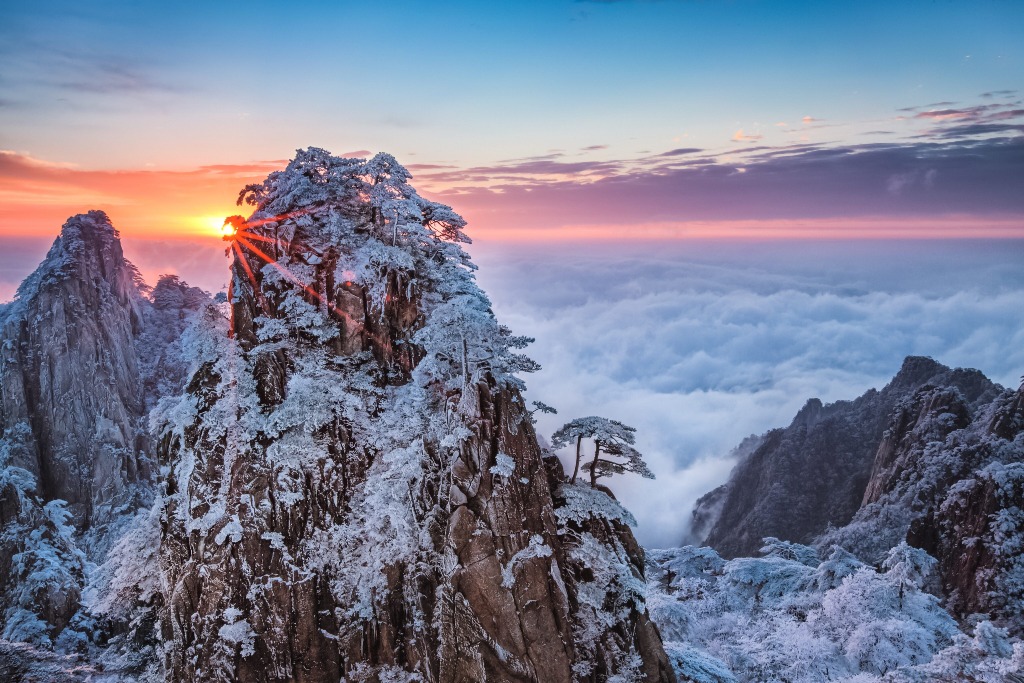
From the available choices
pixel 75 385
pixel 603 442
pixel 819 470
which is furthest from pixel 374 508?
pixel 819 470

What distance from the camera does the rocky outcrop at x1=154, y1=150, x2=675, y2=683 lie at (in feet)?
69.8

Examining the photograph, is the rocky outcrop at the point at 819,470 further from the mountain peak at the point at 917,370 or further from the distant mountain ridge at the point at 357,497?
the distant mountain ridge at the point at 357,497

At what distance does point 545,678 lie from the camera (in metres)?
20.6

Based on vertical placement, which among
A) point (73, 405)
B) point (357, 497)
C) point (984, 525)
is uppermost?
point (357, 497)

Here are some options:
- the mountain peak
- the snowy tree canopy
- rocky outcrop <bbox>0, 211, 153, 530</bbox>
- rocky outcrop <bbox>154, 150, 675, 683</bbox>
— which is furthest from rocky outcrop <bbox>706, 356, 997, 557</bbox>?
rocky outcrop <bbox>0, 211, 153, 530</bbox>

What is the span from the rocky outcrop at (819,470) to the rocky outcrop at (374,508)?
188 ft

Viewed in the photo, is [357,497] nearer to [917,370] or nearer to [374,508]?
[374,508]

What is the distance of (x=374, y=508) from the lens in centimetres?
2281

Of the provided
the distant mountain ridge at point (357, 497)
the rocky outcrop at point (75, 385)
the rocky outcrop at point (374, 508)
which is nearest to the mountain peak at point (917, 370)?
the distant mountain ridge at point (357, 497)

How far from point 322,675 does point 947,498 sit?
4897 centimetres

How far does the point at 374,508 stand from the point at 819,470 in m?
75.0

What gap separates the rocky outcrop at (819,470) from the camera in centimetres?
7194

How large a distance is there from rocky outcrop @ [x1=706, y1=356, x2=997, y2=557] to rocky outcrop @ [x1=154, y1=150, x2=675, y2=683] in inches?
2251

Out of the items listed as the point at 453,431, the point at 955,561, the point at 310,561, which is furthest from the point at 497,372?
the point at 955,561
